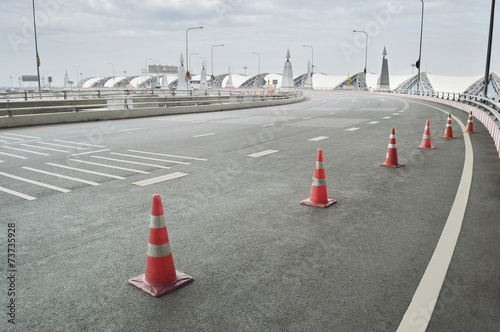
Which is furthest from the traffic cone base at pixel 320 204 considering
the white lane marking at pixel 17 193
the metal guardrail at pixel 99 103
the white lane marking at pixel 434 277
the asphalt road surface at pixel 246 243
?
the metal guardrail at pixel 99 103

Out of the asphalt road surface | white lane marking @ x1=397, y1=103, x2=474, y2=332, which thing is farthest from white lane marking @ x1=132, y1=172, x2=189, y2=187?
white lane marking @ x1=397, y1=103, x2=474, y2=332

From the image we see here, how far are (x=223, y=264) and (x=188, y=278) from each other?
493 millimetres

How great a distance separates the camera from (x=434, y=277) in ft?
13.2

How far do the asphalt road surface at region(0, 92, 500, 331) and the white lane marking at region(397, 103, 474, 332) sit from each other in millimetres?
36

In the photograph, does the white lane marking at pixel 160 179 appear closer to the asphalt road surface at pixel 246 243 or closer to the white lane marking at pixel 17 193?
the asphalt road surface at pixel 246 243

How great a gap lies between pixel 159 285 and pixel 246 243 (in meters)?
1.37

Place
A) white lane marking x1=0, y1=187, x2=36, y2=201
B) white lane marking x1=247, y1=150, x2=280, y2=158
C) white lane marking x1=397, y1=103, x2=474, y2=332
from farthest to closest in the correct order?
1. white lane marking x1=247, y1=150, x2=280, y2=158
2. white lane marking x1=0, y1=187, x2=36, y2=201
3. white lane marking x1=397, y1=103, x2=474, y2=332

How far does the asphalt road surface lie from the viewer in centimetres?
341

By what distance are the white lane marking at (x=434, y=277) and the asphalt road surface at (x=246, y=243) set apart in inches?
1.4

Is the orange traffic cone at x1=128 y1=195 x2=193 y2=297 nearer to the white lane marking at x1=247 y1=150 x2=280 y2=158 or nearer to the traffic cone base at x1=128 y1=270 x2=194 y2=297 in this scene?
the traffic cone base at x1=128 y1=270 x2=194 y2=297

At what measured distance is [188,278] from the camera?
3.98 meters

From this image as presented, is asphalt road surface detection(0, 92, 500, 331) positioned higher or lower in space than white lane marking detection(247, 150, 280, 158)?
lower

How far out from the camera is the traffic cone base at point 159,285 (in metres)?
3.75

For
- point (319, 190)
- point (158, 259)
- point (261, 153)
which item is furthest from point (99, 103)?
point (158, 259)
